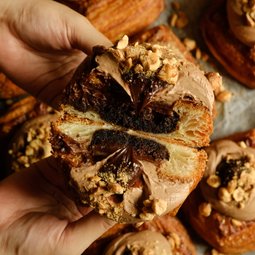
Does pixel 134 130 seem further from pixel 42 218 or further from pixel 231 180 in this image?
pixel 231 180

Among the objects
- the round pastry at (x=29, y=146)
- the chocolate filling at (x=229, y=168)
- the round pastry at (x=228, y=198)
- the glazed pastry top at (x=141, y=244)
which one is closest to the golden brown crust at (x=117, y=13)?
the round pastry at (x=29, y=146)

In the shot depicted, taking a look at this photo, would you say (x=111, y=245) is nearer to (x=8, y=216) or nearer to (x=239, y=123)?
(x=8, y=216)

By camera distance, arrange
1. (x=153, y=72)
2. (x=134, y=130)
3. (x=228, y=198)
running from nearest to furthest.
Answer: (x=153, y=72) → (x=134, y=130) → (x=228, y=198)

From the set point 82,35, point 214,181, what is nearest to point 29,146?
point 82,35

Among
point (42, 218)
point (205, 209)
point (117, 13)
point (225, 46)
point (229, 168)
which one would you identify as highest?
point (117, 13)

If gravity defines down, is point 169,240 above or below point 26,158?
below

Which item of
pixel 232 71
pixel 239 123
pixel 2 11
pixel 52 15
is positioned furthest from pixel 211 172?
pixel 2 11
